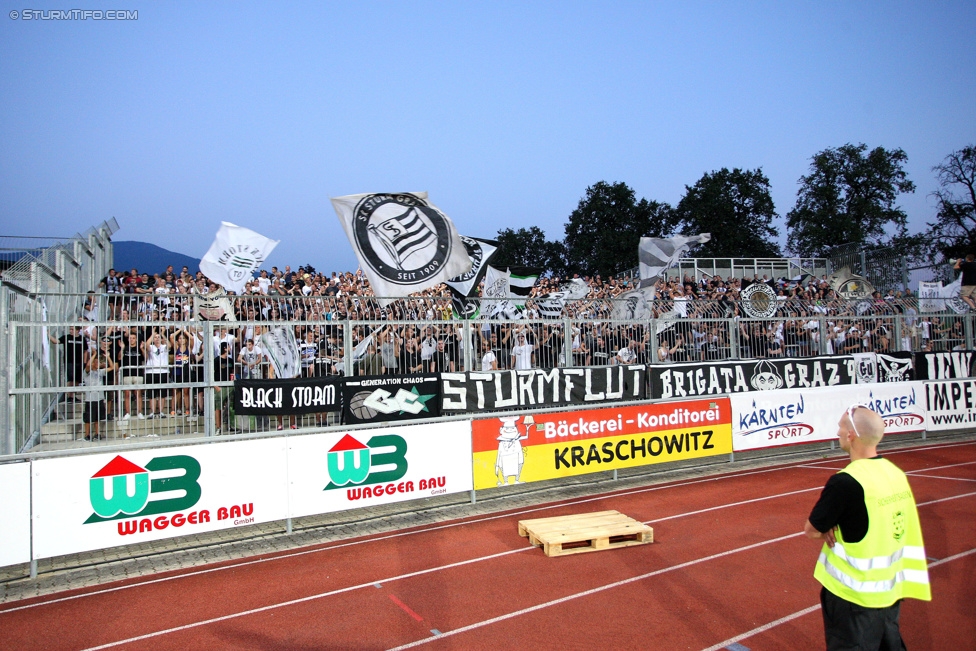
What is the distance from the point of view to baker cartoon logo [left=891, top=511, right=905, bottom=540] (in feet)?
13.7

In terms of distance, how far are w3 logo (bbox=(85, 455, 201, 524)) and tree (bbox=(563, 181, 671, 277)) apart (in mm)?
61971

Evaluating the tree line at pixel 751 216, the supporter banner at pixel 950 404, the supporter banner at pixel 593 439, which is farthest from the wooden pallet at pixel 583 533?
the tree line at pixel 751 216

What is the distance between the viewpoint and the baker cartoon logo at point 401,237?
35.3 feet

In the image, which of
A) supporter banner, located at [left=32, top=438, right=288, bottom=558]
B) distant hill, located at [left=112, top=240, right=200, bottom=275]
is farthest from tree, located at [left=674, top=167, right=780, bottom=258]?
supporter banner, located at [left=32, top=438, right=288, bottom=558]

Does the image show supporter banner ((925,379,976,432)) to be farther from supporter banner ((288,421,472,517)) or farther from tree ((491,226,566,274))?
tree ((491,226,566,274))

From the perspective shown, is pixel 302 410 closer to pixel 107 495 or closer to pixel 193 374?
pixel 193 374

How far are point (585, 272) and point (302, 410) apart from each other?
6225 cm

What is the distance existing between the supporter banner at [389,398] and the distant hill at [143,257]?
74.6ft

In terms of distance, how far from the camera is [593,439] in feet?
40.9

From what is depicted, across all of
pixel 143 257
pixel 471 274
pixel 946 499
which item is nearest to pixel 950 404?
pixel 946 499

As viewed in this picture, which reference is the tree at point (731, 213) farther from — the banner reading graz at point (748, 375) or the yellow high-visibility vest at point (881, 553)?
the yellow high-visibility vest at point (881, 553)

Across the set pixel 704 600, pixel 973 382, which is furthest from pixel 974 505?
pixel 973 382

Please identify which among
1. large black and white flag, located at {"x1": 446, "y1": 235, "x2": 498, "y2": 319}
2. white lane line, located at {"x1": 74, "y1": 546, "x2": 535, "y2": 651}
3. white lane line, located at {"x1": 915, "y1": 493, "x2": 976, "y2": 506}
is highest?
large black and white flag, located at {"x1": 446, "y1": 235, "x2": 498, "y2": 319}

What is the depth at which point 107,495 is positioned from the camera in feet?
28.0
